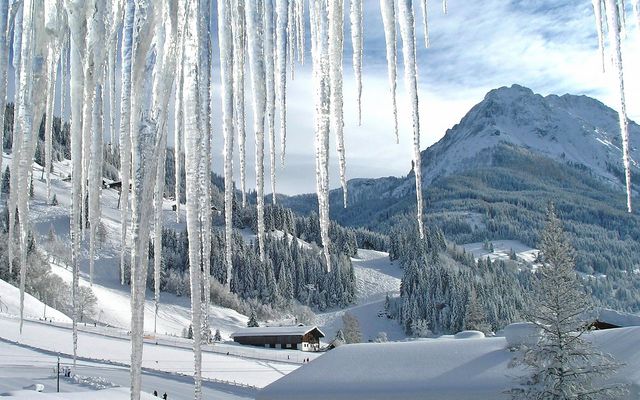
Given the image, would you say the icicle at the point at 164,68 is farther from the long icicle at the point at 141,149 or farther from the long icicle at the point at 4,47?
the long icicle at the point at 4,47

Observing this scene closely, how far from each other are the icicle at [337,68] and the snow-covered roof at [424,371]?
1239 cm

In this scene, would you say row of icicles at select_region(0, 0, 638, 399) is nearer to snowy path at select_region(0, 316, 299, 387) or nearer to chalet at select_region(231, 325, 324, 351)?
snowy path at select_region(0, 316, 299, 387)

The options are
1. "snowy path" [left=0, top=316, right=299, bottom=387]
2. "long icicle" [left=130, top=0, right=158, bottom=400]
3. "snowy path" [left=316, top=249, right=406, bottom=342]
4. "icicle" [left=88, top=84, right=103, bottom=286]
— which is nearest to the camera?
"long icicle" [left=130, top=0, right=158, bottom=400]

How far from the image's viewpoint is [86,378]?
27.5 metres

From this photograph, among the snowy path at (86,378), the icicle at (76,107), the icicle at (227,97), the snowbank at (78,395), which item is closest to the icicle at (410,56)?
the icicle at (227,97)

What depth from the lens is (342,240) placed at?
148 metres

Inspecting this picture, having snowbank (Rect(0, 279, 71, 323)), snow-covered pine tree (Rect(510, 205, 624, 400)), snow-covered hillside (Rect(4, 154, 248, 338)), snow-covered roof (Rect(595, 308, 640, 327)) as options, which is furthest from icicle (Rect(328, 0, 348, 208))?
snow-covered hillside (Rect(4, 154, 248, 338))

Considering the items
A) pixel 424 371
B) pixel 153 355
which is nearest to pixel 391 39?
pixel 424 371

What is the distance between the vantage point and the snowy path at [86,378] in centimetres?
2577

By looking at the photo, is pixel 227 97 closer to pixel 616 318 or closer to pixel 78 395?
pixel 78 395

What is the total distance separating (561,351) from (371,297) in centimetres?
10916

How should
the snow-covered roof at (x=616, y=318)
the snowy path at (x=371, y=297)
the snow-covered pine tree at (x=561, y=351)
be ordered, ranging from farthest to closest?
the snowy path at (x=371, y=297) → the snow-covered roof at (x=616, y=318) → the snow-covered pine tree at (x=561, y=351)

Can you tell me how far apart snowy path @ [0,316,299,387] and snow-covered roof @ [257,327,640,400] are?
59.7 ft

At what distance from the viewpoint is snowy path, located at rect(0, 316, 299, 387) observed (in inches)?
1433
